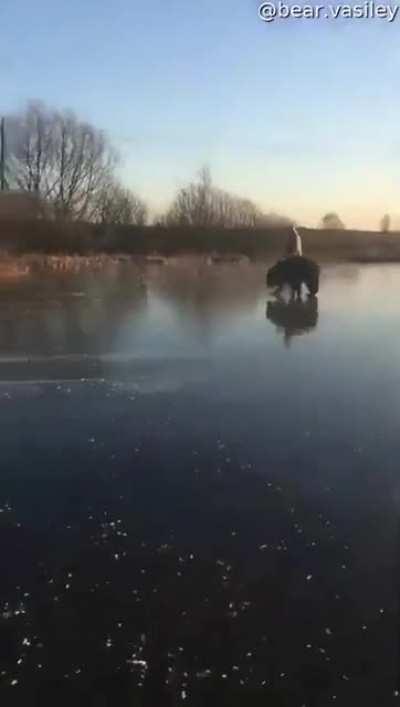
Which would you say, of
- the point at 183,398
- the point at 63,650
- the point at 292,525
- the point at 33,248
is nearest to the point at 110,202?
the point at 33,248

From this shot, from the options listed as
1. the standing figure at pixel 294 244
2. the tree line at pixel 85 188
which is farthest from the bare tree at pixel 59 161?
the standing figure at pixel 294 244

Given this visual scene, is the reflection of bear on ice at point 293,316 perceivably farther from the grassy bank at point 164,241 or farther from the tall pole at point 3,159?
the tall pole at point 3,159

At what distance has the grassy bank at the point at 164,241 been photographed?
1.85 meters

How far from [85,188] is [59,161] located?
9cm

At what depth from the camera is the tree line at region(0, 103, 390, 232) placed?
1.70 m

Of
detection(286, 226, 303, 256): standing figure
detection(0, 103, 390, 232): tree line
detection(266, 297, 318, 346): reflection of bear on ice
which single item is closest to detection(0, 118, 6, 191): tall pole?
detection(0, 103, 390, 232): tree line

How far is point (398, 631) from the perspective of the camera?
133cm

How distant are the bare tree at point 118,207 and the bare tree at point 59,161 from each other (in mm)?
20

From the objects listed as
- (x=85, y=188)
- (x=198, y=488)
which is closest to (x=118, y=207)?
(x=85, y=188)

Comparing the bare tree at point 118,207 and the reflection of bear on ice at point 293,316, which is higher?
the bare tree at point 118,207

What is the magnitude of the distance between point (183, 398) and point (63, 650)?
980 millimetres

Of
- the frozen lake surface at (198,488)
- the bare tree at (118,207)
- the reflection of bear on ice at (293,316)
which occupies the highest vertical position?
the bare tree at (118,207)

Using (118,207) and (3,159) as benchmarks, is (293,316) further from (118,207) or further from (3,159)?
(3,159)

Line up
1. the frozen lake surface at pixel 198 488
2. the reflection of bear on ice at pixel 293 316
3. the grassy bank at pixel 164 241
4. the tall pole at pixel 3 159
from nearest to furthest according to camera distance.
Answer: the frozen lake surface at pixel 198 488 → the tall pole at pixel 3 159 → the grassy bank at pixel 164 241 → the reflection of bear on ice at pixel 293 316
